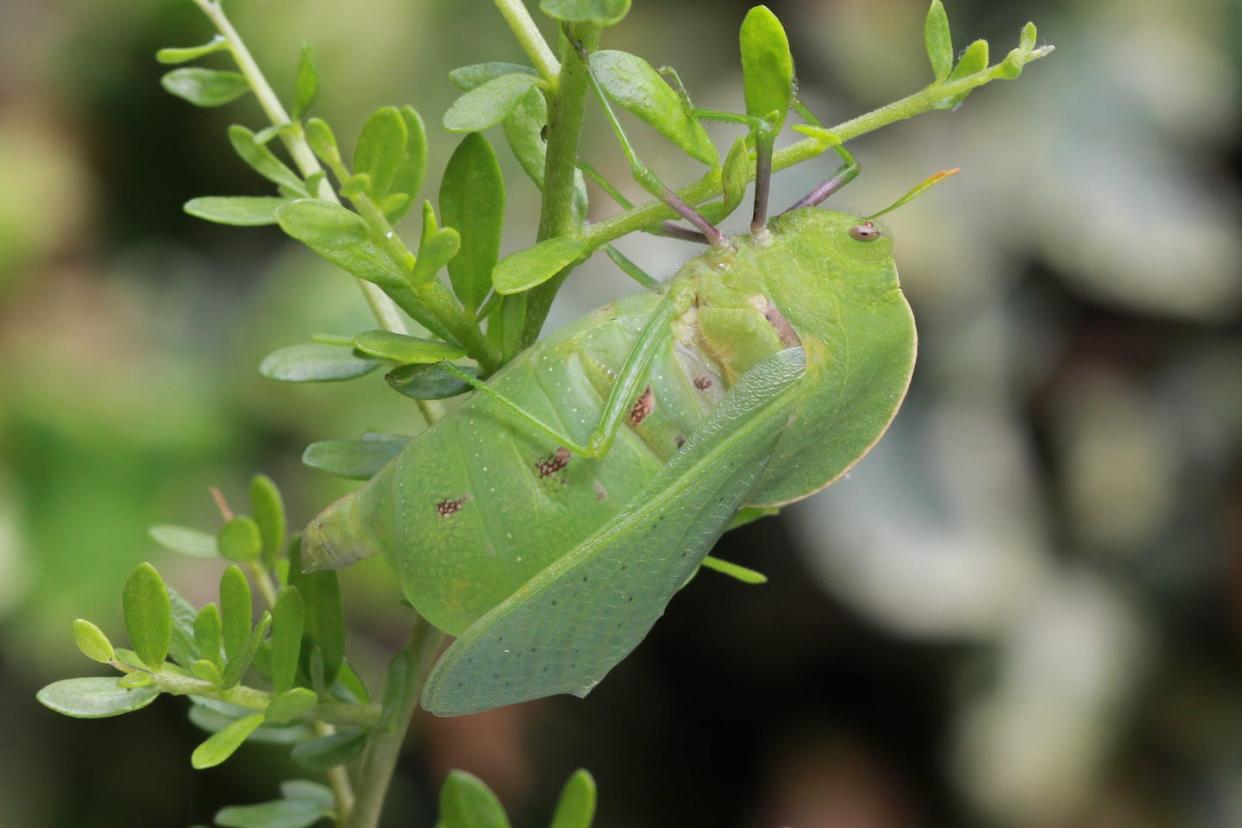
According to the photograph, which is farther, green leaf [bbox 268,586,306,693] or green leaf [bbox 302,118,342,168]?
green leaf [bbox 268,586,306,693]

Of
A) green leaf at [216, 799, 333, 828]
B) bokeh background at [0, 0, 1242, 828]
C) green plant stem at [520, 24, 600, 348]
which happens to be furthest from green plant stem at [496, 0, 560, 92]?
bokeh background at [0, 0, 1242, 828]

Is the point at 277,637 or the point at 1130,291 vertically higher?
the point at 277,637

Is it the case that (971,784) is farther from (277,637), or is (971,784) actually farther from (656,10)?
(277,637)

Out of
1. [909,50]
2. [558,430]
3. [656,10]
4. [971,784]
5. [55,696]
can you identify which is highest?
[55,696]

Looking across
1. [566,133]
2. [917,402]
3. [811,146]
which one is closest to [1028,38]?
[811,146]

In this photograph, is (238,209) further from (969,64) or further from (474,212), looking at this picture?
(969,64)

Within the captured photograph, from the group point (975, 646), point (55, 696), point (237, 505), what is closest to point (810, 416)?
point (55, 696)

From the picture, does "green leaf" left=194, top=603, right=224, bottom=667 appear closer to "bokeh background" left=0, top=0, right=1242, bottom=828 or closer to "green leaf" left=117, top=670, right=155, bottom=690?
"green leaf" left=117, top=670, right=155, bottom=690
